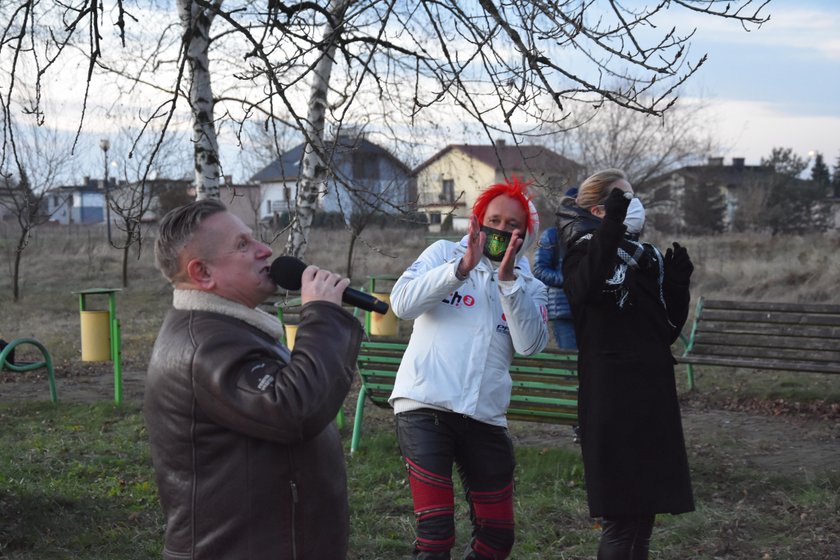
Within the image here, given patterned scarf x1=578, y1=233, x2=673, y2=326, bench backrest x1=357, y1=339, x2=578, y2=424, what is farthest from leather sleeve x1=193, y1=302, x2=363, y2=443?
bench backrest x1=357, y1=339, x2=578, y2=424

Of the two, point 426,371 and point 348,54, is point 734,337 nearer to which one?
point 348,54

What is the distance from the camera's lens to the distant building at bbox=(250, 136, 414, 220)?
17.8 ft

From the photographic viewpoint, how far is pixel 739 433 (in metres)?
7.54

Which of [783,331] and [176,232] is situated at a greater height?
[176,232]

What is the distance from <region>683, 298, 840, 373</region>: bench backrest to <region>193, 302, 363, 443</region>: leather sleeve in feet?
21.5

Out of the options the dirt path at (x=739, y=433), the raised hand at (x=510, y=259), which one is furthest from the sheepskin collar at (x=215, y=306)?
the dirt path at (x=739, y=433)

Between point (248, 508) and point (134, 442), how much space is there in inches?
210

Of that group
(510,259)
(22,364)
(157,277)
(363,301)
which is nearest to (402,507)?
(510,259)

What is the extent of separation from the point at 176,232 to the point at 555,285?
561cm

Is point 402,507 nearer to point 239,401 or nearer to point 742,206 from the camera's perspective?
point 239,401

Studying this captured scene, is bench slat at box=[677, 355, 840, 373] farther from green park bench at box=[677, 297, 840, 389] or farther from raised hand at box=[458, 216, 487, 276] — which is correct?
raised hand at box=[458, 216, 487, 276]

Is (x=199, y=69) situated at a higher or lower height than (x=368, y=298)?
higher

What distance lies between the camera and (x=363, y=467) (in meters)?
6.31

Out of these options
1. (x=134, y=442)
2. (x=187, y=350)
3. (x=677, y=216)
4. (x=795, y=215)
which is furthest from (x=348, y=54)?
(x=795, y=215)
